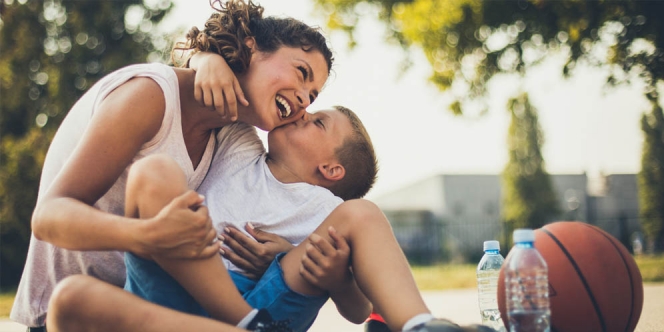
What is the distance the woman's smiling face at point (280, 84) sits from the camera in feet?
9.58

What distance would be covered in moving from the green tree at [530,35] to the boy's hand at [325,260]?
396 inches

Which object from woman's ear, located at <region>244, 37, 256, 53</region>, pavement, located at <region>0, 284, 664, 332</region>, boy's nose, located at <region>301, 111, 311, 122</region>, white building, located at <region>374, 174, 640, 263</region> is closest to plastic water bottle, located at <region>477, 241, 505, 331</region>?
pavement, located at <region>0, 284, 664, 332</region>

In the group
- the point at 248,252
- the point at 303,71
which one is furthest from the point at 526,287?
Answer: the point at 303,71

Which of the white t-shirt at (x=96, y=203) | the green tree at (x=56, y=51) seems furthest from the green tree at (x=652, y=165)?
the white t-shirt at (x=96, y=203)

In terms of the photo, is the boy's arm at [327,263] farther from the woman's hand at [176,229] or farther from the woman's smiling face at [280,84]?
the woman's smiling face at [280,84]

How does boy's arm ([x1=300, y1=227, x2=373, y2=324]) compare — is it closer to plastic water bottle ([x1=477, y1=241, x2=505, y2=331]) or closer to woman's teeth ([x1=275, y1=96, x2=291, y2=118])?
woman's teeth ([x1=275, y1=96, x2=291, y2=118])

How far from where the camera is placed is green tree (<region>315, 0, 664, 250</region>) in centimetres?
1109

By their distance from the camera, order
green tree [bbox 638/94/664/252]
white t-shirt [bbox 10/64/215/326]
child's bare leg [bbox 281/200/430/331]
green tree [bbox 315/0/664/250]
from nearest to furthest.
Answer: child's bare leg [bbox 281/200/430/331] < white t-shirt [bbox 10/64/215/326] < green tree [bbox 315/0/664/250] < green tree [bbox 638/94/664/252]

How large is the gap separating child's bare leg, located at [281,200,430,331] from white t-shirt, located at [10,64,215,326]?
698 mm

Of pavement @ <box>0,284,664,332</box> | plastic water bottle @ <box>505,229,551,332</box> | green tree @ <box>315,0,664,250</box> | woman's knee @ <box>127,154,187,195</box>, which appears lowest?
pavement @ <box>0,284,664,332</box>

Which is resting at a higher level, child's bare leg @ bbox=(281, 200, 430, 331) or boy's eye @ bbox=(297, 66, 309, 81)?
boy's eye @ bbox=(297, 66, 309, 81)

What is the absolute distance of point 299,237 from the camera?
2.87m

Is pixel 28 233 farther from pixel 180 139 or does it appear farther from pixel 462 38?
pixel 180 139

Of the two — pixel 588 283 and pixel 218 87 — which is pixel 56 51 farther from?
pixel 588 283
